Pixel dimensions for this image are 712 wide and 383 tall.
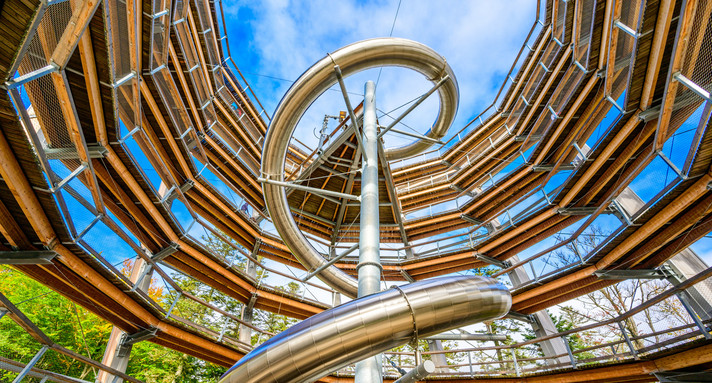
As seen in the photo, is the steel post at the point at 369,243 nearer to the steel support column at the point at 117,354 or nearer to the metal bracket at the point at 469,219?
the steel support column at the point at 117,354

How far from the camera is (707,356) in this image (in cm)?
671

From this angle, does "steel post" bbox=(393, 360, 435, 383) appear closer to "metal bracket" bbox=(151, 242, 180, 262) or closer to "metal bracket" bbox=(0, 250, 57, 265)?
"metal bracket" bbox=(0, 250, 57, 265)

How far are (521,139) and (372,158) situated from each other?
11005 millimetres

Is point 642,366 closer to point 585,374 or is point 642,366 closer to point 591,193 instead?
point 585,374

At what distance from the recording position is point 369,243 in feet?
17.6

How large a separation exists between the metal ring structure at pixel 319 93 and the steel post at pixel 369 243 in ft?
5.31

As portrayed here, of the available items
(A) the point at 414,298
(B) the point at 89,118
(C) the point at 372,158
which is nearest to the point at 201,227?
(B) the point at 89,118

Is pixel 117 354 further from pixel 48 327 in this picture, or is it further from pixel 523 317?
pixel 523 317

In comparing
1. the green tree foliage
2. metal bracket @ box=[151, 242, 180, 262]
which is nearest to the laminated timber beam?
metal bracket @ box=[151, 242, 180, 262]

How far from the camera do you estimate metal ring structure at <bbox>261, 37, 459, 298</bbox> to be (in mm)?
7398

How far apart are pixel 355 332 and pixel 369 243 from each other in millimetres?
1577

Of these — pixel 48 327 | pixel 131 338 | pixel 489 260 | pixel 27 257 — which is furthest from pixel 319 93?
pixel 48 327

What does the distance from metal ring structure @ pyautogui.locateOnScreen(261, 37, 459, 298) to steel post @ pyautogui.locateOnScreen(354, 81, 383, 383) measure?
162 centimetres

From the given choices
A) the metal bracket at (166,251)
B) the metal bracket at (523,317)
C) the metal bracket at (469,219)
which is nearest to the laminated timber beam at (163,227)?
the metal bracket at (166,251)
